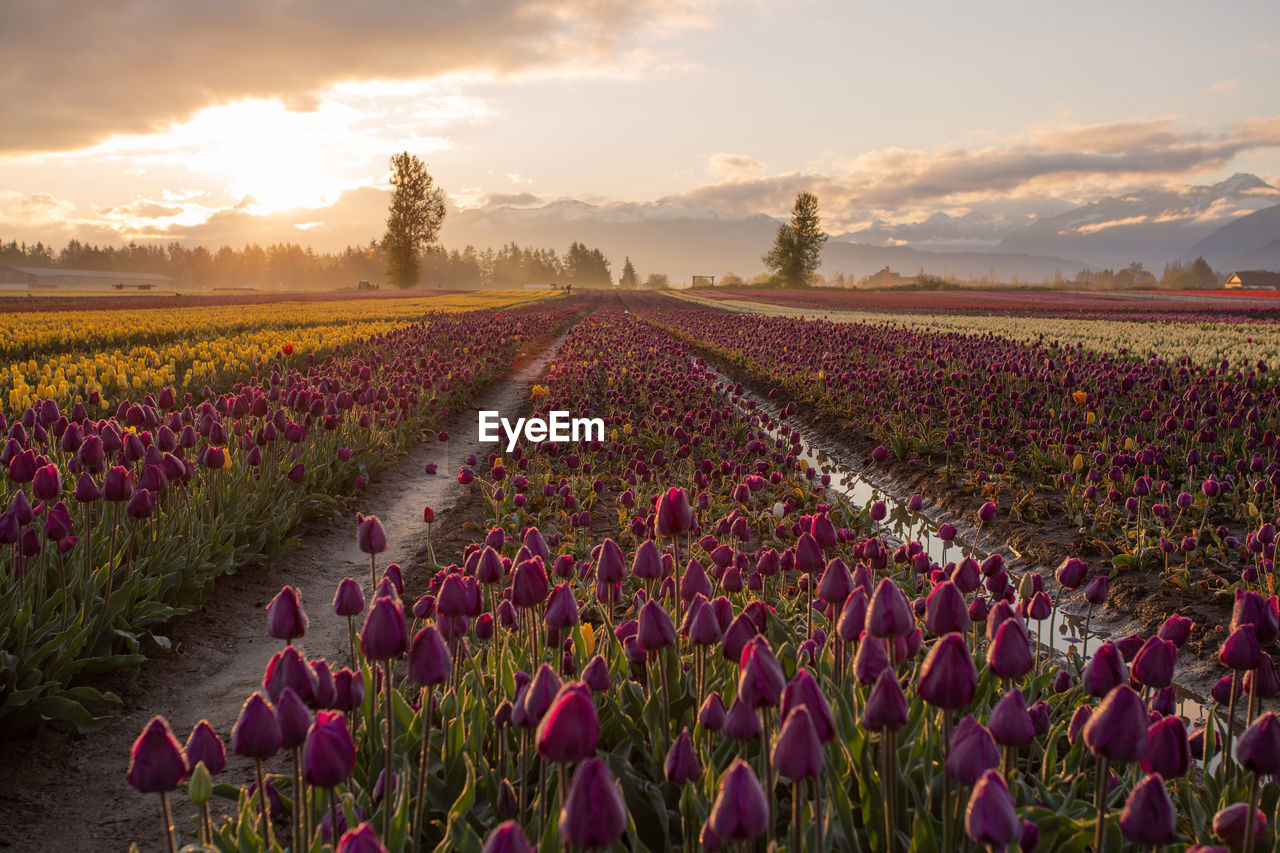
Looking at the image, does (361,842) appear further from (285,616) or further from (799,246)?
(799,246)

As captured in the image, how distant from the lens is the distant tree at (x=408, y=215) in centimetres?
9225

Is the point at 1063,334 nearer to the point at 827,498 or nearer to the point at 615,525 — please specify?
the point at 827,498

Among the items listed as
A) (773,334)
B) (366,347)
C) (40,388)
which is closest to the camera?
(40,388)

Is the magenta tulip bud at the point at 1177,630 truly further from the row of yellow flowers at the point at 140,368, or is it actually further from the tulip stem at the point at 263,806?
the row of yellow flowers at the point at 140,368

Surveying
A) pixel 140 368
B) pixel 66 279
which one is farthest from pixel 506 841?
pixel 66 279

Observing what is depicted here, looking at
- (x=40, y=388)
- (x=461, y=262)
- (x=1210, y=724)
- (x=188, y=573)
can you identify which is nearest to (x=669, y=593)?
(x=1210, y=724)

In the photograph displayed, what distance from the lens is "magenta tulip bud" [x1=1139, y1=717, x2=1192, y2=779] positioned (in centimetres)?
170

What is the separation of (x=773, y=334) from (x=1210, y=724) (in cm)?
1857

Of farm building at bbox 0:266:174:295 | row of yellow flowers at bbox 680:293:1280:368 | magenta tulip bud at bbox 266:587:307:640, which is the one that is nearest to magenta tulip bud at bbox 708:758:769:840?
magenta tulip bud at bbox 266:587:307:640

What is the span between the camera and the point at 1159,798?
1.56m

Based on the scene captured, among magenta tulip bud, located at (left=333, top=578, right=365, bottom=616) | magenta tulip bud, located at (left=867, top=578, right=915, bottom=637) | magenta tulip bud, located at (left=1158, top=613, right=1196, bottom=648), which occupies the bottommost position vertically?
magenta tulip bud, located at (left=1158, top=613, right=1196, bottom=648)

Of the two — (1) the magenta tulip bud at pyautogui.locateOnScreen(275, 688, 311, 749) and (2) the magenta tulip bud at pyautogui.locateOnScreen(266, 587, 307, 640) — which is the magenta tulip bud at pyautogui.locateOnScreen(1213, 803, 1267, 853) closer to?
(1) the magenta tulip bud at pyautogui.locateOnScreen(275, 688, 311, 749)

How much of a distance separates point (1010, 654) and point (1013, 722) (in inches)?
6.4

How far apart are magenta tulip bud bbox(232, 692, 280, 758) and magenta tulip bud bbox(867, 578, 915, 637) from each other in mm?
1455
